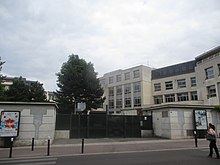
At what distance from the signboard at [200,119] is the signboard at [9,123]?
1825 cm

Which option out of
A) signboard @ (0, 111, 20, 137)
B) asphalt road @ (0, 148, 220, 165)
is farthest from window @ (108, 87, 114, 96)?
asphalt road @ (0, 148, 220, 165)

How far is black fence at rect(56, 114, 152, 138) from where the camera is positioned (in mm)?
22344

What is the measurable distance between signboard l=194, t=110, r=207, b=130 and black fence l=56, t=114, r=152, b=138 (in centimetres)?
552

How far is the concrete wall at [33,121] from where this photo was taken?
1710 cm

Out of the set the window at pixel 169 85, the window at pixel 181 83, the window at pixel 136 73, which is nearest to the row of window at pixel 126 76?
the window at pixel 136 73

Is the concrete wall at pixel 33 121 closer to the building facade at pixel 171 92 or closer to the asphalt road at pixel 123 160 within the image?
the asphalt road at pixel 123 160

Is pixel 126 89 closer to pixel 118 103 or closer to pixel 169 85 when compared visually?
pixel 118 103

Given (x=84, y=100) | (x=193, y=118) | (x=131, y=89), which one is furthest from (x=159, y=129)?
(x=131, y=89)

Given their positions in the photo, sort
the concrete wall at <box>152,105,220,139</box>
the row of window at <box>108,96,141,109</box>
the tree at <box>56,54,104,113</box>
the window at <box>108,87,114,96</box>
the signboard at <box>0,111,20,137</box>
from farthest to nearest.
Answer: the window at <box>108,87,114,96</box>
the row of window at <box>108,96,141,109</box>
the tree at <box>56,54,104,113</box>
the concrete wall at <box>152,105,220,139</box>
the signboard at <box>0,111,20,137</box>

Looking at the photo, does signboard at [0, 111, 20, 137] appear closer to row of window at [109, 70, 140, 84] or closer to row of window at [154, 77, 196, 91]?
row of window at [154, 77, 196, 91]

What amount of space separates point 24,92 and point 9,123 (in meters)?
27.5

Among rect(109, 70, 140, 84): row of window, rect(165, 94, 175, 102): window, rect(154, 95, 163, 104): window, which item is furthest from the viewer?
rect(109, 70, 140, 84): row of window

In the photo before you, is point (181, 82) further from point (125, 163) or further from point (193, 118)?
point (125, 163)

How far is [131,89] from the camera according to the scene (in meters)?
59.0
